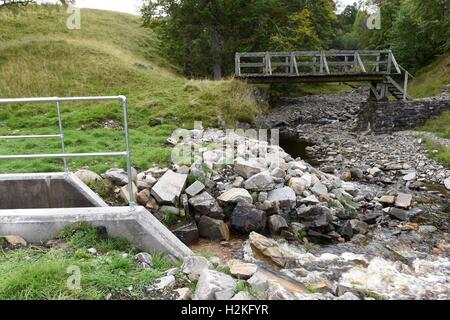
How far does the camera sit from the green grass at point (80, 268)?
147 inches

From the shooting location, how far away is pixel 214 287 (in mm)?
3857

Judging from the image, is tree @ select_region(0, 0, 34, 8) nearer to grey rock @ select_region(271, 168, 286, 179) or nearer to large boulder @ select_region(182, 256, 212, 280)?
grey rock @ select_region(271, 168, 286, 179)

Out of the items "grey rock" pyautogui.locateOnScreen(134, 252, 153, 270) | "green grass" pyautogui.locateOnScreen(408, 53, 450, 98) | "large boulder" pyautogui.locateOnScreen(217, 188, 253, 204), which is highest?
"green grass" pyautogui.locateOnScreen(408, 53, 450, 98)

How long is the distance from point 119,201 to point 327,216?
4.44 metres

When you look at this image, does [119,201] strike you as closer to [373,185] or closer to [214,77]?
[373,185]

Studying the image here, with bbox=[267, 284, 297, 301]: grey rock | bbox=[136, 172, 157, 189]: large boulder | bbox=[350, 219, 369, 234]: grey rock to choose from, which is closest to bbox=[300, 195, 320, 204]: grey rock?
bbox=[350, 219, 369, 234]: grey rock

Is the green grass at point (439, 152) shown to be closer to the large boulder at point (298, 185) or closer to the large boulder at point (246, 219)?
the large boulder at point (298, 185)

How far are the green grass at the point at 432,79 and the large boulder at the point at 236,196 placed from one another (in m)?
21.4

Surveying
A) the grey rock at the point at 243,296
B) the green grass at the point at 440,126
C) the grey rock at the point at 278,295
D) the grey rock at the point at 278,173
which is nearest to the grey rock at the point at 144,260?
the grey rock at the point at 243,296

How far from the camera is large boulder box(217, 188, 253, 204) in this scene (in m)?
7.99

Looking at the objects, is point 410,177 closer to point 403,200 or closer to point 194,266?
point 403,200

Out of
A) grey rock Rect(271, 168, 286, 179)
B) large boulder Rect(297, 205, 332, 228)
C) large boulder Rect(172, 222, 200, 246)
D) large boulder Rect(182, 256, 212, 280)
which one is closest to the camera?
large boulder Rect(182, 256, 212, 280)

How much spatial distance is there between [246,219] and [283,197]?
1068mm

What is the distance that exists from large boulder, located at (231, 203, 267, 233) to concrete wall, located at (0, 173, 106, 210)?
2.77 metres
